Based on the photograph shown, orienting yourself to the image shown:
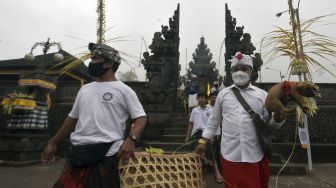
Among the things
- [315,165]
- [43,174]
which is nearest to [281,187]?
[315,165]

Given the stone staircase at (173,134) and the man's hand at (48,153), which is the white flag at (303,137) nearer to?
the stone staircase at (173,134)

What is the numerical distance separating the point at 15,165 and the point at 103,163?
758 centimetres

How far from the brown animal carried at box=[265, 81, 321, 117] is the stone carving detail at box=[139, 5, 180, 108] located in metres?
9.23

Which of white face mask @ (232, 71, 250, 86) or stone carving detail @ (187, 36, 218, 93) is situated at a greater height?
stone carving detail @ (187, 36, 218, 93)

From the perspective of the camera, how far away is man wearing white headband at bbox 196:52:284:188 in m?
3.21

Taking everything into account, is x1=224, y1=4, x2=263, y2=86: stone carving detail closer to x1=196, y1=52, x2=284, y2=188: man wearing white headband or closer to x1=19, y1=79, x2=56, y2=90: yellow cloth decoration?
x1=19, y1=79, x2=56, y2=90: yellow cloth decoration

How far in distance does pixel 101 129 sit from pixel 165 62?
438 inches

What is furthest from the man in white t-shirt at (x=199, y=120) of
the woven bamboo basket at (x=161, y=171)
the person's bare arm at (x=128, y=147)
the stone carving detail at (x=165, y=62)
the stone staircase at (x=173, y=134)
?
the stone carving detail at (x=165, y=62)

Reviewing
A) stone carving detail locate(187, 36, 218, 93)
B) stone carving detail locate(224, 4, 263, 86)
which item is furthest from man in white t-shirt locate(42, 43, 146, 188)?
stone carving detail locate(187, 36, 218, 93)

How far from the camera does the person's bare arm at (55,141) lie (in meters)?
3.10

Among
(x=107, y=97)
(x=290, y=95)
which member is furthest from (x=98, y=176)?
(x=290, y=95)

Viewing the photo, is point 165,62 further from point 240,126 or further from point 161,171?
point 161,171

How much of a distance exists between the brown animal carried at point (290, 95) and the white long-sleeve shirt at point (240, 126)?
25cm

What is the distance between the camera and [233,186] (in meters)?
3.24
